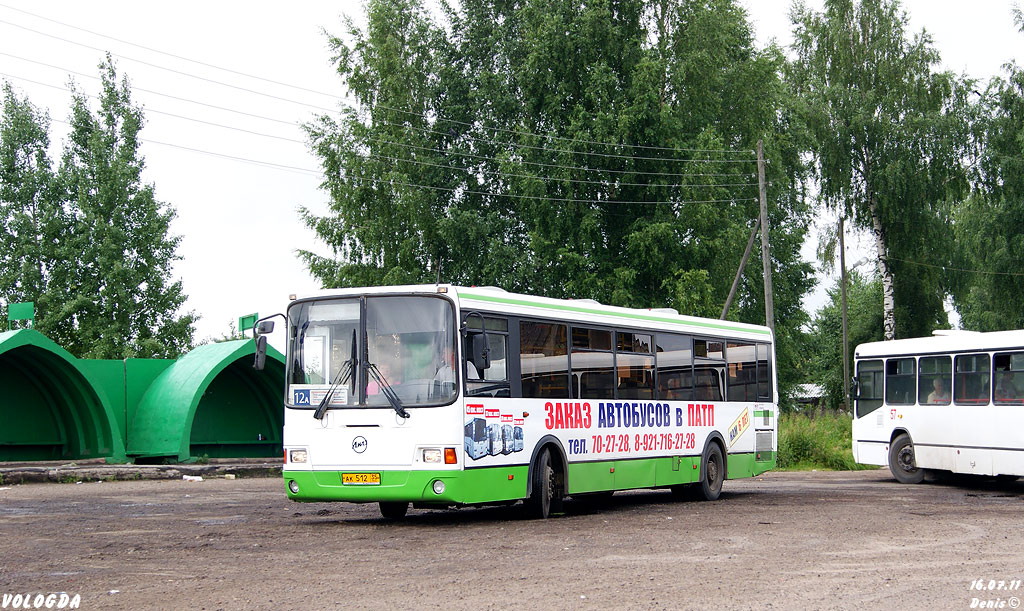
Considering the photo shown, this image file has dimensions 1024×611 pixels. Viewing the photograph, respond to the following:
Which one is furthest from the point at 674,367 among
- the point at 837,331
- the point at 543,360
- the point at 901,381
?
the point at 837,331

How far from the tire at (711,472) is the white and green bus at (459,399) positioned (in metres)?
1.97

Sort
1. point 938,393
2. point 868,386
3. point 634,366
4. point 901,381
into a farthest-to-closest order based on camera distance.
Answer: point 868,386 → point 901,381 → point 938,393 → point 634,366

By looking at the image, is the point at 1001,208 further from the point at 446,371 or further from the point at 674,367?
the point at 446,371

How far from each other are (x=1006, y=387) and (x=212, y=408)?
19.9 m

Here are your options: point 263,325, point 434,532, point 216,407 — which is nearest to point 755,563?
point 434,532

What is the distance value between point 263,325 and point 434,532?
3.24m

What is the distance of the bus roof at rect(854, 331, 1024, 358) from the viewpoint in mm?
20339

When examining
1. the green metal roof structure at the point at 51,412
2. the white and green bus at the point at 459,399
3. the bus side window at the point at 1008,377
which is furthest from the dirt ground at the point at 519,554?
the green metal roof structure at the point at 51,412

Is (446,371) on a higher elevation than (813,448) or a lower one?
higher

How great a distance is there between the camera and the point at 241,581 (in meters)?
9.49

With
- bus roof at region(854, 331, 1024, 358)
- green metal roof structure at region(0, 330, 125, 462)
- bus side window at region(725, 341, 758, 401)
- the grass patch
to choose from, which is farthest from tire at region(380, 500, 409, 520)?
the grass patch

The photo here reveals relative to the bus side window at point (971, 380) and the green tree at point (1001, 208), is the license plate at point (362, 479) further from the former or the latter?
the green tree at point (1001, 208)

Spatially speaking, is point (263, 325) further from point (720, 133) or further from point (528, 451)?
point (720, 133)

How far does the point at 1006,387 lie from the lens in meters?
20.2
